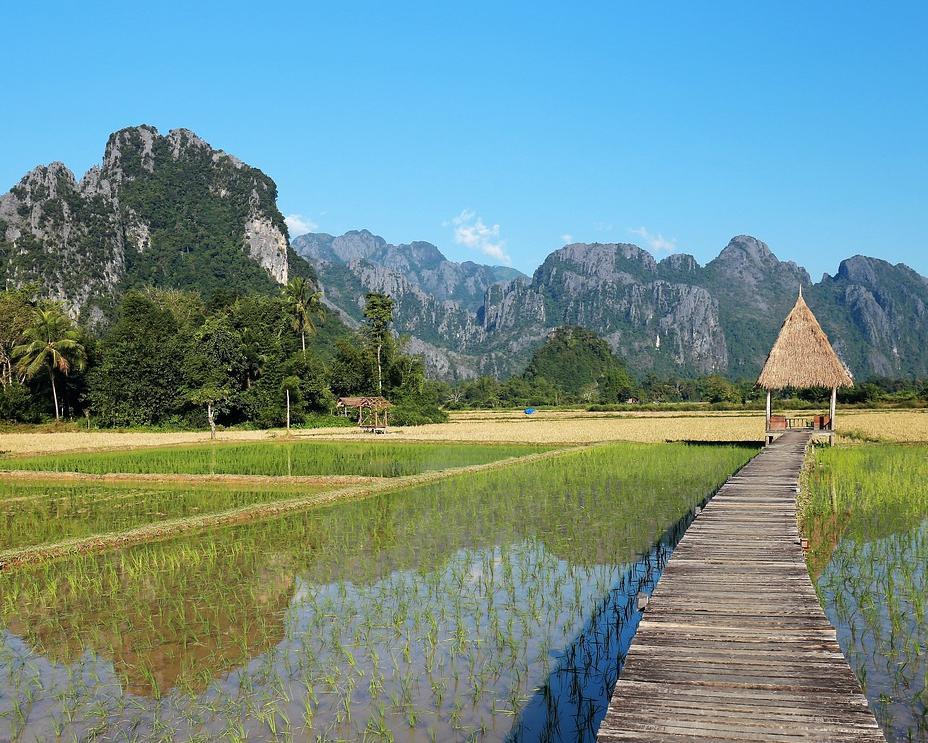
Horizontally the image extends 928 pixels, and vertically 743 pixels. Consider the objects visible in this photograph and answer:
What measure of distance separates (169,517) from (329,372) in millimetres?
39488

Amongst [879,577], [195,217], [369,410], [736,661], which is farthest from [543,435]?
[195,217]

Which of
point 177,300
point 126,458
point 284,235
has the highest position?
point 284,235

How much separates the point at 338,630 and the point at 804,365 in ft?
75.3

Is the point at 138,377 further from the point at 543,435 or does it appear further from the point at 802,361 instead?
the point at 802,361

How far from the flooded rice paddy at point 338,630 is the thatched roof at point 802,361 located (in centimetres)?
1523

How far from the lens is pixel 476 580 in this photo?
9023 mm

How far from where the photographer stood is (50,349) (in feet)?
141

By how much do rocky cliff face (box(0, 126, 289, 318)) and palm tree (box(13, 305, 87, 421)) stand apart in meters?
60.3

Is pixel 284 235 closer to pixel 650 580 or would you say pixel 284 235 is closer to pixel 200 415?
pixel 200 415

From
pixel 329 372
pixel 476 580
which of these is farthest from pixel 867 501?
pixel 329 372

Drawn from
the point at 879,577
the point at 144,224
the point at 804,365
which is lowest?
Answer: the point at 879,577

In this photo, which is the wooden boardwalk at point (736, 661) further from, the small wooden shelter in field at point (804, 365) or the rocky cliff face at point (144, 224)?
the rocky cliff face at point (144, 224)

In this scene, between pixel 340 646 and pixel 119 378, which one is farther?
pixel 119 378

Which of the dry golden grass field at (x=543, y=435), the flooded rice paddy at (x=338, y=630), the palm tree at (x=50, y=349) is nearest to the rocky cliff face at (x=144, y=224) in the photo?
the palm tree at (x=50, y=349)
